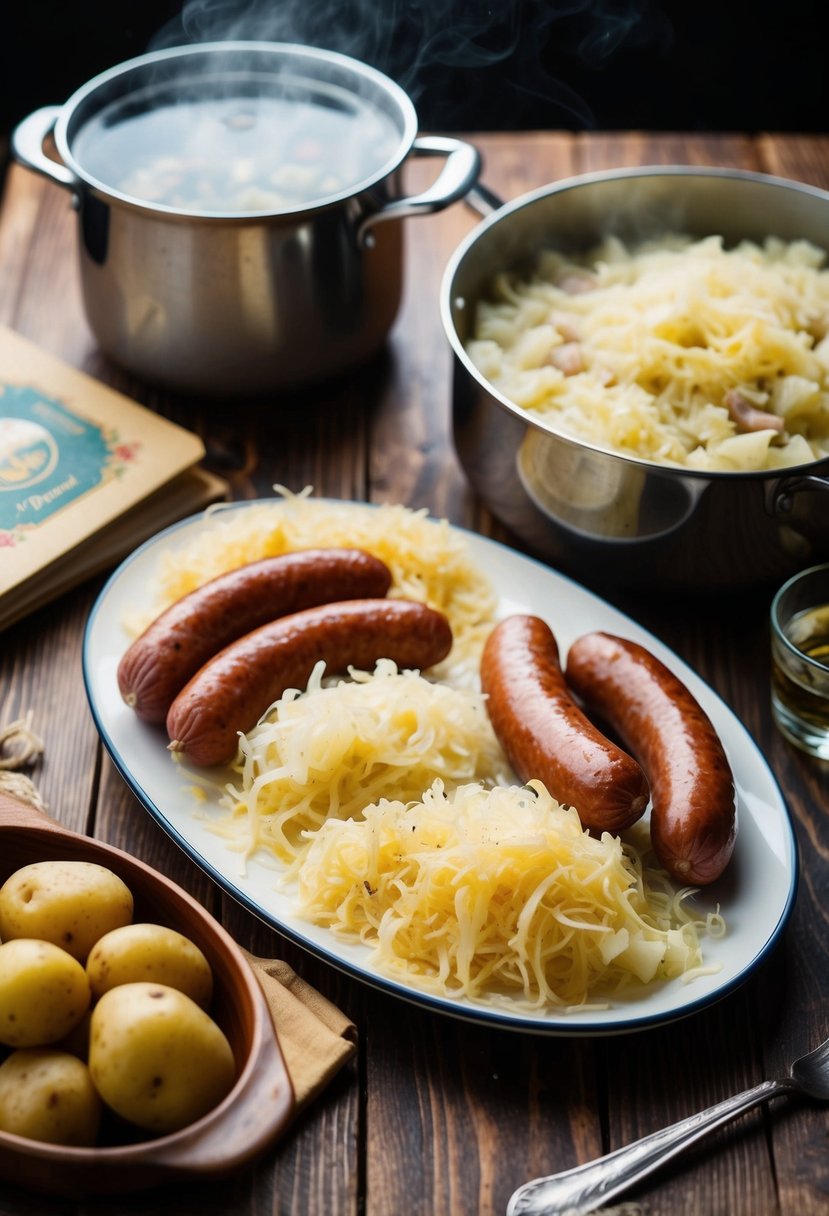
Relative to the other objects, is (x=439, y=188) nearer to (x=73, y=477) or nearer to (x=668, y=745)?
(x=73, y=477)

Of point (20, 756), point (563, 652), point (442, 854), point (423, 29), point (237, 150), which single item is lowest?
point (20, 756)

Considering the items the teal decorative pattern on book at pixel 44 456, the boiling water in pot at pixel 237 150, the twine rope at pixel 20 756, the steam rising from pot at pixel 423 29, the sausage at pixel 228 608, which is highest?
the steam rising from pot at pixel 423 29

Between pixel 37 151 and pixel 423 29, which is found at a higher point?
pixel 423 29

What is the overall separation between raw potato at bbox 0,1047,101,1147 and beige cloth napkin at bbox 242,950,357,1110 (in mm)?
279

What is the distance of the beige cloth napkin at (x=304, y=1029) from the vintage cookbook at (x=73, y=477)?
99cm

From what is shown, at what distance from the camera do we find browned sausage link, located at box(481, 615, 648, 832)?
188 centimetres

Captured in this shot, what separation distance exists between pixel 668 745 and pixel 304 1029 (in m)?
0.72

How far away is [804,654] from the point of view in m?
2.16

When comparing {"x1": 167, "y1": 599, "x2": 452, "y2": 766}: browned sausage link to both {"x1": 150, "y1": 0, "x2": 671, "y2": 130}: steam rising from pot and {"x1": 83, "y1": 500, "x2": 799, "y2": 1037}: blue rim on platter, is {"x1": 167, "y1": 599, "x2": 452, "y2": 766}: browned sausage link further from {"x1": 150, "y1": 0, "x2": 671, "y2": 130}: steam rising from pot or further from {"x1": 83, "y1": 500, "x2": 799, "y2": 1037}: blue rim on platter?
{"x1": 150, "y1": 0, "x2": 671, "y2": 130}: steam rising from pot

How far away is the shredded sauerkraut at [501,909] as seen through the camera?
173 cm

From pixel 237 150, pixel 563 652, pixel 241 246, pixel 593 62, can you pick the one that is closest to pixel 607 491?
pixel 563 652

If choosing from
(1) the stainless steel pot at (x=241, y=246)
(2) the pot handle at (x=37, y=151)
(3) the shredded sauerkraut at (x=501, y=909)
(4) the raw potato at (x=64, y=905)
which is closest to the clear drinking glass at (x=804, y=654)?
(3) the shredded sauerkraut at (x=501, y=909)

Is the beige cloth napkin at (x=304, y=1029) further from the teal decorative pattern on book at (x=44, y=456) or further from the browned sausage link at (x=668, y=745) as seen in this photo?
the teal decorative pattern on book at (x=44, y=456)

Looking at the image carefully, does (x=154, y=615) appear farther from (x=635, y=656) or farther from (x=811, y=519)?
(x=811, y=519)
